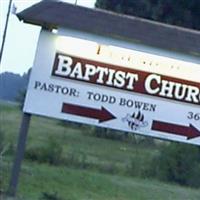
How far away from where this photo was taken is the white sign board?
617 inches

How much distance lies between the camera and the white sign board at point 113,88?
15.7 m

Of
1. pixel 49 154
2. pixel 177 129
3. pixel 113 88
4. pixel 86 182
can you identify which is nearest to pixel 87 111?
pixel 113 88

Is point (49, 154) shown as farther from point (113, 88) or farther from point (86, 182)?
point (113, 88)

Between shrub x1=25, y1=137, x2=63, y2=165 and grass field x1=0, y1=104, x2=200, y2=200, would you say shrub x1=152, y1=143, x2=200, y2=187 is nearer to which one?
grass field x1=0, y1=104, x2=200, y2=200

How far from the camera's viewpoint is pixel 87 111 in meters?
15.8

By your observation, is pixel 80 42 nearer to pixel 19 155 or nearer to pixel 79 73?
pixel 79 73

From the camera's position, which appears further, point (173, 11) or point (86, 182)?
point (173, 11)

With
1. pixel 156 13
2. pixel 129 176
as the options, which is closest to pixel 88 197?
pixel 129 176

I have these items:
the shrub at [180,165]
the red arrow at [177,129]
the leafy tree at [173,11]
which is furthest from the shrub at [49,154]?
the leafy tree at [173,11]

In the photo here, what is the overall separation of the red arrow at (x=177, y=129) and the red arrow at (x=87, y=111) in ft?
3.04

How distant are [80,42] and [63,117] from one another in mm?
1383

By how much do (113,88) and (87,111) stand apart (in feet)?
2.10

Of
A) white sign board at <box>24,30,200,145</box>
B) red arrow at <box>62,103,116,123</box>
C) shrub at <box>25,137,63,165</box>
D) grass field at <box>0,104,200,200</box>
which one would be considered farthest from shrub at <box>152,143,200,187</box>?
red arrow at <box>62,103,116,123</box>

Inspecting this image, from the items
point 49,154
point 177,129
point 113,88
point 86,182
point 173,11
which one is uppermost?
point 173,11
